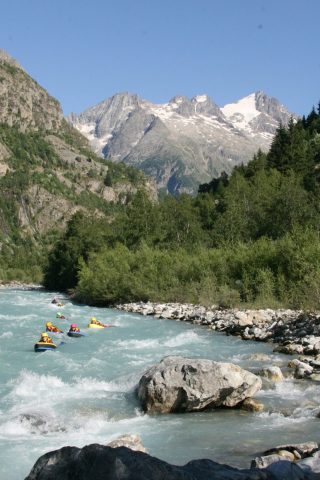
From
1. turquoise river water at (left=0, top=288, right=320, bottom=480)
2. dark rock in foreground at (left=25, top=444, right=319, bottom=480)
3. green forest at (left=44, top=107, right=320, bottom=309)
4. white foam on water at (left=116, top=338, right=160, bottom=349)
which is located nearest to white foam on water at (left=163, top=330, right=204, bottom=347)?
turquoise river water at (left=0, top=288, right=320, bottom=480)

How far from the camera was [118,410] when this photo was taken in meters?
11.6

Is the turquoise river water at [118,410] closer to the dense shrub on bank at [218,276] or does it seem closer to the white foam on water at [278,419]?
the white foam on water at [278,419]

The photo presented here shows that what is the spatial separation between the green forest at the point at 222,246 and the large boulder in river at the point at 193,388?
13.7 metres

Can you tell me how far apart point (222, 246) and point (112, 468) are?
40.6 m

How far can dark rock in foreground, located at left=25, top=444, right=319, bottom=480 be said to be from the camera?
202 inches

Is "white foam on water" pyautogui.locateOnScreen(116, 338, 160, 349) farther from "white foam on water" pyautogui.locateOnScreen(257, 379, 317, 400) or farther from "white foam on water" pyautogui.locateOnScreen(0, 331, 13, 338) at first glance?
"white foam on water" pyautogui.locateOnScreen(257, 379, 317, 400)

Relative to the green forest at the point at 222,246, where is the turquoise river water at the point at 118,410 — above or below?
below

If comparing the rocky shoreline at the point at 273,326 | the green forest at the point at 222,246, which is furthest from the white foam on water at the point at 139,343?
the green forest at the point at 222,246

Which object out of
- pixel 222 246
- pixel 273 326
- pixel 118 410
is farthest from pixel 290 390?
pixel 222 246

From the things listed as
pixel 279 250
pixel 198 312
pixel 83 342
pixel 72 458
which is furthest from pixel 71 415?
pixel 279 250

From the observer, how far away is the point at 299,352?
17562mm

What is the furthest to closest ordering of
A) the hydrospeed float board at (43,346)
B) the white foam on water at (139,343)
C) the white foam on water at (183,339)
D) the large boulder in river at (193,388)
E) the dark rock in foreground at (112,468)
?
the white foam on water at (183,339), the white foam on water at (139,343), the hydrospeed float board at (43,346), the large boulder in river at (193,388), the dark rock in foreground at (112,468)

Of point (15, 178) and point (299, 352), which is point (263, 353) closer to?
point (299, 352)

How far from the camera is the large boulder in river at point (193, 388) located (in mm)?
11328
